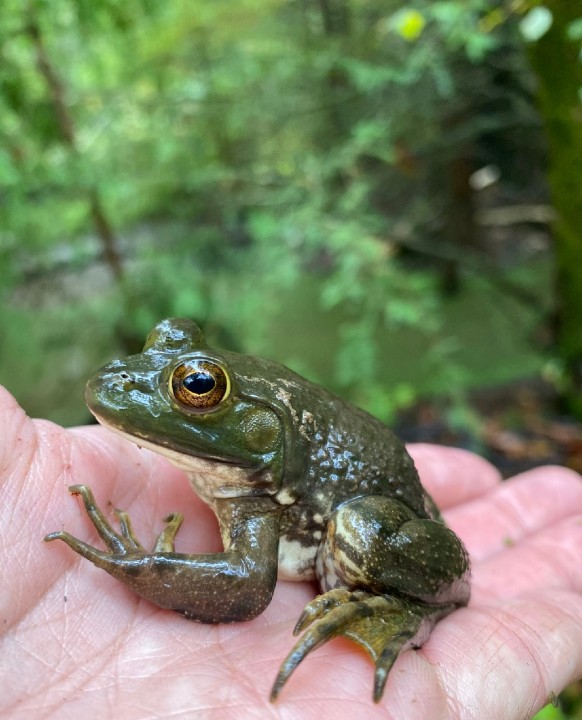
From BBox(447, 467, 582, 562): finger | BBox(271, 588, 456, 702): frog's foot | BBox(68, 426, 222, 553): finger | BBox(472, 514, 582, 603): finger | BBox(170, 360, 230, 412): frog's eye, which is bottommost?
BBox(447, 467, 582, 562): finger

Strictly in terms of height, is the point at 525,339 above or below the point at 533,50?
below

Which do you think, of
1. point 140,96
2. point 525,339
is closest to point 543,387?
point 525,339

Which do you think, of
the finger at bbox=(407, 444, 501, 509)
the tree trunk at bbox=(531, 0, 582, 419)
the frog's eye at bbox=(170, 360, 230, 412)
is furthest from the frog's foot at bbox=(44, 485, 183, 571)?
the tree trunk at bbox=(531, 0, 582, 419)

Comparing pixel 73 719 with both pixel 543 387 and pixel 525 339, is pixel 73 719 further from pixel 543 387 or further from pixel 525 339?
pixel 543 387

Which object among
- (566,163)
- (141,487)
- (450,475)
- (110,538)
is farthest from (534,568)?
(566,163)

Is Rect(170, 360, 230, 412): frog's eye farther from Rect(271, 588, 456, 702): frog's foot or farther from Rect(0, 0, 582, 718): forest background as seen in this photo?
Rect(0, 0, 582, 718): forest background

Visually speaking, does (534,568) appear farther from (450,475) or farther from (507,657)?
(507,657)
